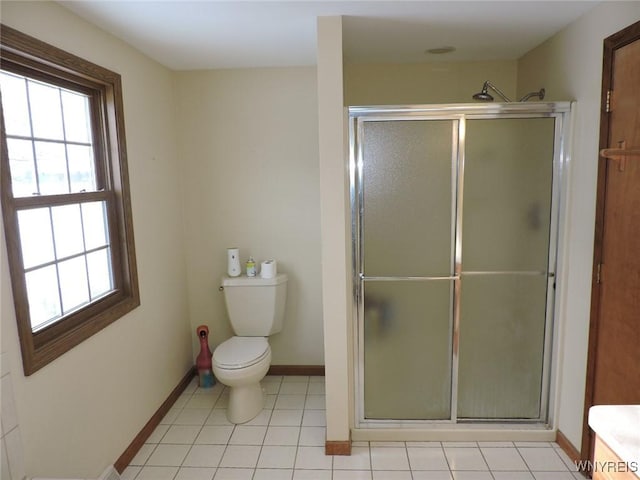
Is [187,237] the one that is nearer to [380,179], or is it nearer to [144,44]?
[144,44]

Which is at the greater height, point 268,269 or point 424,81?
point 424,81

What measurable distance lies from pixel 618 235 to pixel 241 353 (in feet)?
6.92

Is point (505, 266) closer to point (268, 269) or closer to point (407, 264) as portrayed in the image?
point (407, 264)

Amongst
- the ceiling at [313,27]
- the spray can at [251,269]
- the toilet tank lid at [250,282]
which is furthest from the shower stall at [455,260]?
the spray can at [251,269]

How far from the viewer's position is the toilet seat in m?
2.57

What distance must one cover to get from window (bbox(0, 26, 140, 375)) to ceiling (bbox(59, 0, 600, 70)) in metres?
0.34

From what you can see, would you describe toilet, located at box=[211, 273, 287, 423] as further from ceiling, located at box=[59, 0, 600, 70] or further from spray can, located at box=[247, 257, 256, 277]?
ceiling, located at box=[59, 0, 600, 70]

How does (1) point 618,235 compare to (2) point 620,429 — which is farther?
(1) point 618,235

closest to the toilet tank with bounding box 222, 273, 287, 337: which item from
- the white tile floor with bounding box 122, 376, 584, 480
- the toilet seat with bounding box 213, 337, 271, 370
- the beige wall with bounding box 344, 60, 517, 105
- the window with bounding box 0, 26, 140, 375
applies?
the toilet seat with bounding box 213, 337, 271, 370

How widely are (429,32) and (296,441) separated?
238 cm

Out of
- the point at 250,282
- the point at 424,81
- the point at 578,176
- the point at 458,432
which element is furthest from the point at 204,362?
the point at 578,176

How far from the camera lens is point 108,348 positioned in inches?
83.6

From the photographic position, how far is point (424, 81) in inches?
115

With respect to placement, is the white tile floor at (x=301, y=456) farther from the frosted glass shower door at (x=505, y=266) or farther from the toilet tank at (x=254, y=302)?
the toilet tank at (x=254, y=302)
